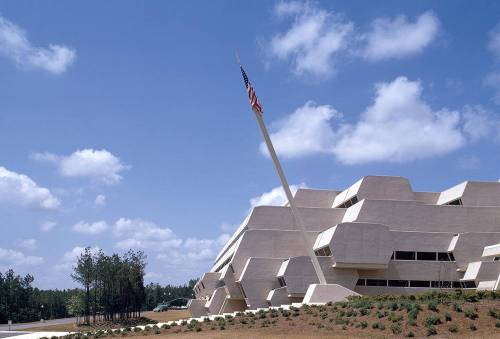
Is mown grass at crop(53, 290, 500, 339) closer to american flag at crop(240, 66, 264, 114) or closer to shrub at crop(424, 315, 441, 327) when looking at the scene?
shrub at crop(424, 315, 441, 327)

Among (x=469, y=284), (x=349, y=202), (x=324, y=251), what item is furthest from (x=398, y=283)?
(x=349, y=202)

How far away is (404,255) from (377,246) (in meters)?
4.14

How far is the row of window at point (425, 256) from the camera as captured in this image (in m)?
57.8

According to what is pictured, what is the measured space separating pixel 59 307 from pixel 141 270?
158 ft

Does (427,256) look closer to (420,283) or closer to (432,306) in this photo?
(420,283)

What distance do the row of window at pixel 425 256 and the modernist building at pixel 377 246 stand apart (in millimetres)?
100

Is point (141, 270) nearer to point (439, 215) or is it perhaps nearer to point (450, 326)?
point (439, 215)

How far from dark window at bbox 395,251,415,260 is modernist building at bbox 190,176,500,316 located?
100 millimetres

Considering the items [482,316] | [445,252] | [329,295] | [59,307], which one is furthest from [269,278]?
[59,307]

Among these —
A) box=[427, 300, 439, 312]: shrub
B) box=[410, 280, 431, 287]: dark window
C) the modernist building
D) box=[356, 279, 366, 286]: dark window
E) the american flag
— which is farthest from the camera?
box=[410, 280, 431, 287]: dark window

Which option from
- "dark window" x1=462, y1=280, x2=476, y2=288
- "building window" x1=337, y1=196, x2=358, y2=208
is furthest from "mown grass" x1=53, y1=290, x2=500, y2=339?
"building window" x1=337, y1=196, x2=358, y2=208

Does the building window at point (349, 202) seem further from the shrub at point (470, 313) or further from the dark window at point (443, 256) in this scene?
the shrub at point (470, 313)

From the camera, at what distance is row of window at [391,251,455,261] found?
57.8 metres

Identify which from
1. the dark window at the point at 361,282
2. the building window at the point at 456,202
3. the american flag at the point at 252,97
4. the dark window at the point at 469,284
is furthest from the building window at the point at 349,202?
the american flag at the point at 252,97
